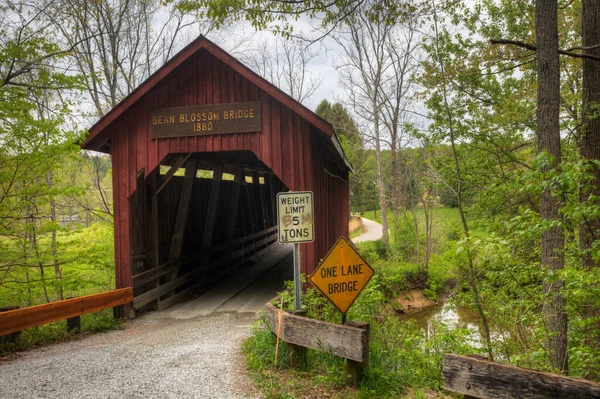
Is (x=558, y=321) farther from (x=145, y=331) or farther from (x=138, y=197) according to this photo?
(x=138, y=197)

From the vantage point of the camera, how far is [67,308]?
686cm

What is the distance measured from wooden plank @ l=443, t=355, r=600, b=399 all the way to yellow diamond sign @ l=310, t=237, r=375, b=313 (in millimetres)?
1302

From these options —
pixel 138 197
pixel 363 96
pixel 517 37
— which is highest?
pixel 363 96

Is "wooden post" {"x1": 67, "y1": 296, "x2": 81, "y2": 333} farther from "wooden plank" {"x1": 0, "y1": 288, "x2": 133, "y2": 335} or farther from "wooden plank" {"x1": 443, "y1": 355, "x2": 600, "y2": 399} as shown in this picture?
"wooden plank" {"x1": 443, "y1": 355, "x2": 600, "y2": 399}

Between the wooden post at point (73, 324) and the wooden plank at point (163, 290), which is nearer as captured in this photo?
the wooden post at point (73, 324)

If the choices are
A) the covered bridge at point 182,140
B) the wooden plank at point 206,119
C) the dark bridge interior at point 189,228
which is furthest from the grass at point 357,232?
the wooden plank at point 206,119

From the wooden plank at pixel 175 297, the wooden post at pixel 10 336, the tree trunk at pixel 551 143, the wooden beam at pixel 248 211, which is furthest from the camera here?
the wooden beam at pixel 248 211

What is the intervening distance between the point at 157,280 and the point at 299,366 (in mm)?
5539

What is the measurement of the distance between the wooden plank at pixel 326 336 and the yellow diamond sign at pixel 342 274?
301mm

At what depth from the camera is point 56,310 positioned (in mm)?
6652

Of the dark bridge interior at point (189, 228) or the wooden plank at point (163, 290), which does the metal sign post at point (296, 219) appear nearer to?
the dark bridge interior at point (189, 228)

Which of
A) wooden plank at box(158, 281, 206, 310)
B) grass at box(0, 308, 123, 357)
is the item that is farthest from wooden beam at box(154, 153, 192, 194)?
grass at box(0, 308, 123, 357)

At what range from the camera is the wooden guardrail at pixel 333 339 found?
4.16m

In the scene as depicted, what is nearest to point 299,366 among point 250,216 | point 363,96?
point 250,216
